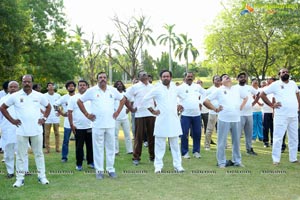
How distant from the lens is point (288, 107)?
8.89m

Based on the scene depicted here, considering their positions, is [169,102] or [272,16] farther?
[272,16]

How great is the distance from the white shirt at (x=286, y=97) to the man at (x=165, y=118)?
2506 millimetres

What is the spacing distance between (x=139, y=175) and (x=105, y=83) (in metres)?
1.96

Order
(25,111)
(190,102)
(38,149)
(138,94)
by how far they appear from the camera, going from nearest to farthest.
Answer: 1. (25,111)
2. (38,149)
3. (138,94)
4. (190,102)

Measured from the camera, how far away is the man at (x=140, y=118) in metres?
9.19

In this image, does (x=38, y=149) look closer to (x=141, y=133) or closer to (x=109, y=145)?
(x=109, y=145)

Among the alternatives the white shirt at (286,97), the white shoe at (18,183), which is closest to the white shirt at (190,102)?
the white shirt at (286,97)

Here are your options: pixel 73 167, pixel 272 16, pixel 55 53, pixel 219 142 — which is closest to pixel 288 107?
pixel 219 142

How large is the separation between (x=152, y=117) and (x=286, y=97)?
10.1ft

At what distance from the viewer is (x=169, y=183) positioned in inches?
281

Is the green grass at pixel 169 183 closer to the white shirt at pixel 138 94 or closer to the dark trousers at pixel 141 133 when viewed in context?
the dark trousers at pixel 141 133

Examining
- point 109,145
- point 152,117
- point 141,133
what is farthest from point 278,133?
point 109,145

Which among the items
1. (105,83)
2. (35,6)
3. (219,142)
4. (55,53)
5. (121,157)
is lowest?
(121,157)

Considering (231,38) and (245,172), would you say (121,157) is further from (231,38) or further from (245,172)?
(231,38)
